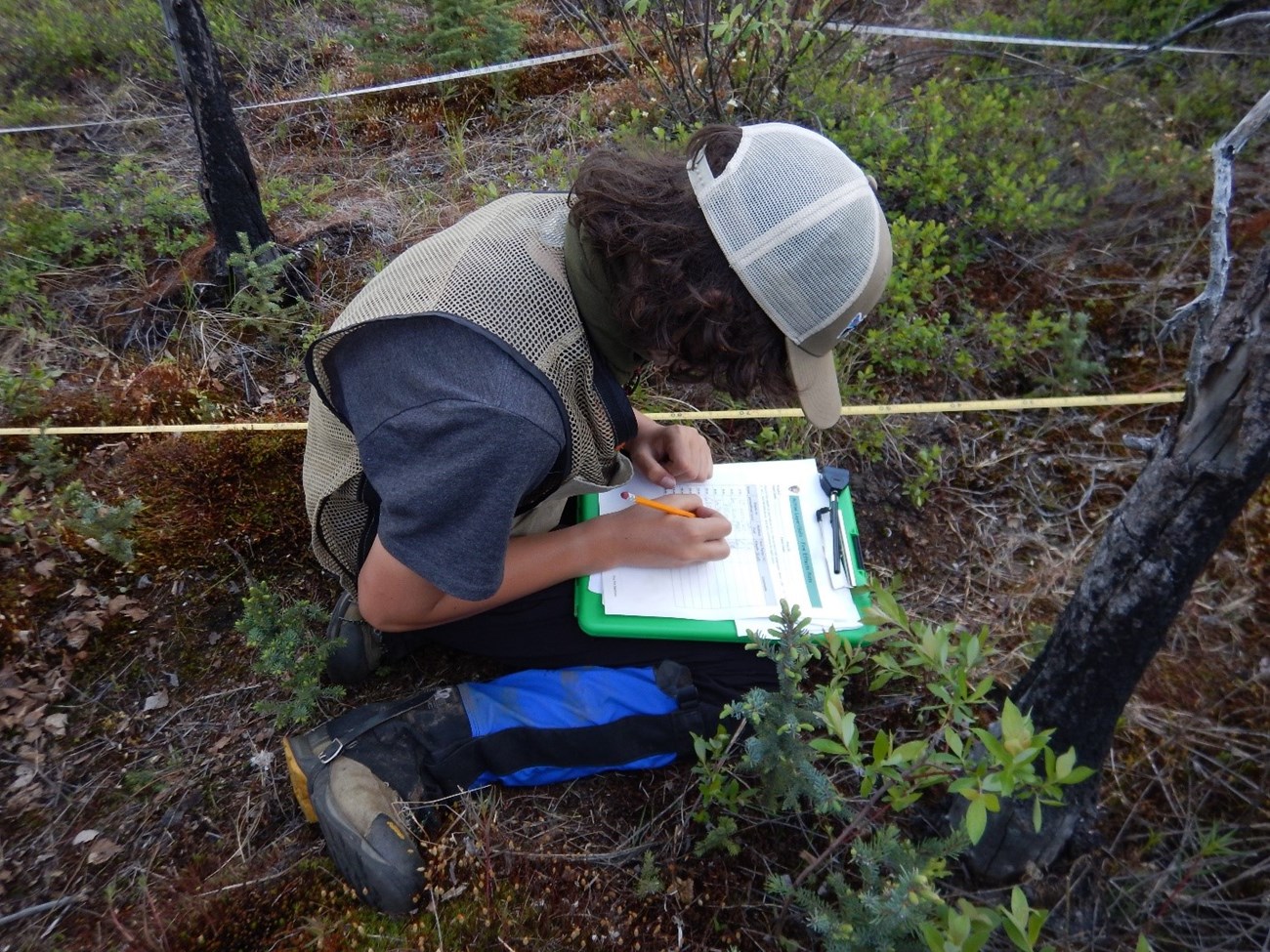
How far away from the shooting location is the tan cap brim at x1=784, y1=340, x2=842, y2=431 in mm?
1590

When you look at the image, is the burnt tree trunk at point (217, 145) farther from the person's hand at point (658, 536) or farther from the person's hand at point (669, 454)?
the person's hand at point (658, 536)

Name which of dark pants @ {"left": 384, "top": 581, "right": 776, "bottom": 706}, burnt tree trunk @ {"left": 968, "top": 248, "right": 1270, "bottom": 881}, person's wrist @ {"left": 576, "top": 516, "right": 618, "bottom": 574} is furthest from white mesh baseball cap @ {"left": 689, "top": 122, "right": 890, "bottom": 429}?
dark pants @ {"left": 384, "top": 581, "right": 776, "bottom": 706}

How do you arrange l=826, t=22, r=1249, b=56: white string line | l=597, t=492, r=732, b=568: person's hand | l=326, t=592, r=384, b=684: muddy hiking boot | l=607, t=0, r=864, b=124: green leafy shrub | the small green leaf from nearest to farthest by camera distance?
the small green leaf, l=597, t=492, r=732, b=568: person's hand, l=326, t=592, r=384, b=684: muddy hiking boot, l=607, t=0, r=864, b=124: green leafy shrub, l=826, t=22, r=1249, b=56: white string line

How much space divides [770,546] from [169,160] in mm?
3876

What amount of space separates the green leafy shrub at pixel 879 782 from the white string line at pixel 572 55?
3.57 m

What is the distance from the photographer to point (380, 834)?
5.68 feet

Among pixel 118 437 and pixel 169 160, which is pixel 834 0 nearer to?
pixel 169 160

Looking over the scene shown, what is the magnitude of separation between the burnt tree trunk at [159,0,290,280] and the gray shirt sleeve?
1.85 meters

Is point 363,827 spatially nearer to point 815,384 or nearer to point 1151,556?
point 815,384

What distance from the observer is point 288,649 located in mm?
1864

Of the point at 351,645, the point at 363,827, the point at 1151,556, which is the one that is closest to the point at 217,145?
the point at 351,645

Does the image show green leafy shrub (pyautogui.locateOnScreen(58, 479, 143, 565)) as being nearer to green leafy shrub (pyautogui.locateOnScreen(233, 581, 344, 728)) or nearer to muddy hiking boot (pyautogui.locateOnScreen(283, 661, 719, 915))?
green leafy shrub (pyautogui.locateOnScreen(233, 581, 344, 728))

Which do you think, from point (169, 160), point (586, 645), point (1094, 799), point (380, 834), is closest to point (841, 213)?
point (586, 645)

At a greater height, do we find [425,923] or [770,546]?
[770,546]
